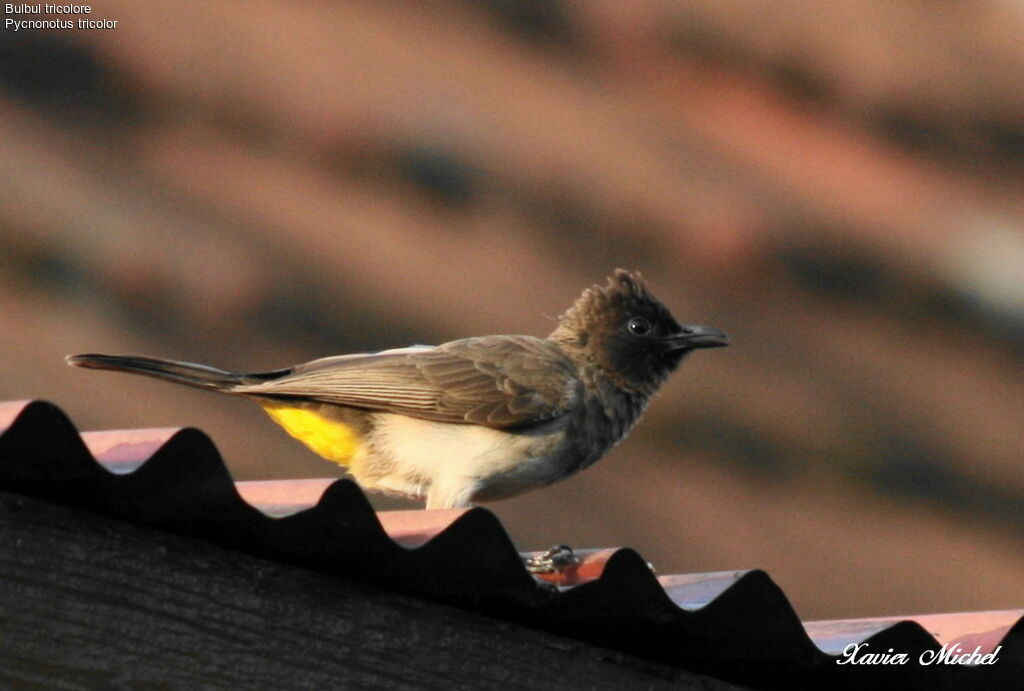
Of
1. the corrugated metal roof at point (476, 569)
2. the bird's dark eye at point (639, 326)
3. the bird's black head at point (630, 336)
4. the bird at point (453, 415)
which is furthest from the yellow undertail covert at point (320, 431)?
the corrugated metal roof at point (476, 569)

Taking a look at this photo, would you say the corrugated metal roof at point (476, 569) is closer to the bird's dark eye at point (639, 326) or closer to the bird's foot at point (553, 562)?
the bird's foot at point (553, 562)

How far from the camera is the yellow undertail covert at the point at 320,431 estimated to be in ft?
18.5

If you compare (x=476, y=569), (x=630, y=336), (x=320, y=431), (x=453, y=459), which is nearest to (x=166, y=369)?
(x=320, y=431)

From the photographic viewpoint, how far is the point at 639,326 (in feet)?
20.7

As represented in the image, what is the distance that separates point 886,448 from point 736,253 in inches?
42.0

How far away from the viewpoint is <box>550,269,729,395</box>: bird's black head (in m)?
6.23

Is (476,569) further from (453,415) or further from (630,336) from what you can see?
(630,336)

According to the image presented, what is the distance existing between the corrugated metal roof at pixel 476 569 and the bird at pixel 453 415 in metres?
1.75

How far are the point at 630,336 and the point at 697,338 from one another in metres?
0.25

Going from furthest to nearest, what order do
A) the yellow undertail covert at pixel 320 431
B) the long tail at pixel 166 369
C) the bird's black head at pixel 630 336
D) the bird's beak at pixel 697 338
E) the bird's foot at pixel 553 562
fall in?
the bird's black head at pixel 630 336
the bird's beak at pixel 697 338
the yellow undertail covert at pixel 320 431
the long tail at pixel 166 369
the bird's foot at pixel 553 562

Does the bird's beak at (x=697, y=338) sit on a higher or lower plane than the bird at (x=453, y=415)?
higher
